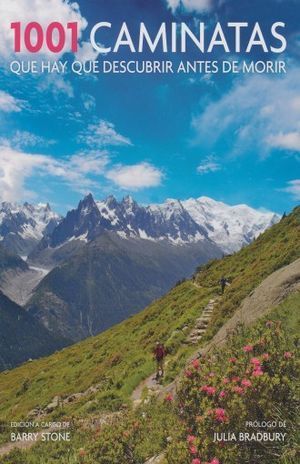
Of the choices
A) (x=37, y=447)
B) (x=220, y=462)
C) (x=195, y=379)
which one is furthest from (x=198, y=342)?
(x=220, y=462)

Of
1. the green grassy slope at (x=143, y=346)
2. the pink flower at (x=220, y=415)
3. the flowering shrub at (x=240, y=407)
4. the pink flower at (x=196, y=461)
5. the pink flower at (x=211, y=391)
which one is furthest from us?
the green grassy slope at (x=143, y=346)

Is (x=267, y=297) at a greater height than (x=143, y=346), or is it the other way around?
(x=267, y=297)

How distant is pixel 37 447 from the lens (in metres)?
17.8

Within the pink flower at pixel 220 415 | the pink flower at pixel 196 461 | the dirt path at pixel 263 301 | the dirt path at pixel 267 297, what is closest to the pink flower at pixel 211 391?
the pink flower at pixel 220 415

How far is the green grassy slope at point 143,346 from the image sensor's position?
29.9 metres

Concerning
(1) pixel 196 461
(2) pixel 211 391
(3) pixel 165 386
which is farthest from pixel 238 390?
(3) pixel 165 386

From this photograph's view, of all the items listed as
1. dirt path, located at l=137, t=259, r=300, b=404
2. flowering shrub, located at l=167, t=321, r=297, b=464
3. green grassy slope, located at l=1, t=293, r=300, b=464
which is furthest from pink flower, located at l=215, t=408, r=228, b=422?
dirt path, located at l=137, t=259, r=300, b=404

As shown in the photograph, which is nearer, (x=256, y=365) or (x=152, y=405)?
(x=256, y=365)

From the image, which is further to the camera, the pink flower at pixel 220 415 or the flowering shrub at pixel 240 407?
the pink flower at pixel 220 415

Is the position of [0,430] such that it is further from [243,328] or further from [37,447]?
[243,328]

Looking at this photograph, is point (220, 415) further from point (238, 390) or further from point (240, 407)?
point (238, 390)

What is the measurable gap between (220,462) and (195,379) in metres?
2.46

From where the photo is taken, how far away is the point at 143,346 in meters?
39.8

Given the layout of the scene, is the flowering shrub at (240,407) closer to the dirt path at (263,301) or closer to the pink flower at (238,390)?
the pink flower at (238,390)
